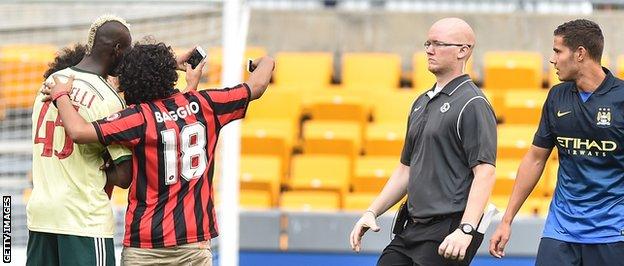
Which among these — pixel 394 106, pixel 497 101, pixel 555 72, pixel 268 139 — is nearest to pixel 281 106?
pixel 268 139

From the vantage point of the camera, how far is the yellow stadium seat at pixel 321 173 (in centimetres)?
978

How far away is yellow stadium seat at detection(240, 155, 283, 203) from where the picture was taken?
9.73 metres

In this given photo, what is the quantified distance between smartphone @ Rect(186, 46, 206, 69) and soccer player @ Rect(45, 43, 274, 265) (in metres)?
0.21

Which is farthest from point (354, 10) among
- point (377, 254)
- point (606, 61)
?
Result: point (377, 254)

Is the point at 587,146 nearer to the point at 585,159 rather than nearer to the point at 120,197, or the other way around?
the point at 585,159

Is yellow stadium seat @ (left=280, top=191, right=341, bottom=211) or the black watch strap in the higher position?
the black watch strap

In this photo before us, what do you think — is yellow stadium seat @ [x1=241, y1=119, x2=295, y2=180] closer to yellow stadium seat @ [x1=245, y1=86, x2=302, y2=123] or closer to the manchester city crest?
yellow stadium seat @ [x1=245, y1=86, x2=302, y2=123]

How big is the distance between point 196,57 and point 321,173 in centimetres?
474

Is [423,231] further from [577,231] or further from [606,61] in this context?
[606,61]

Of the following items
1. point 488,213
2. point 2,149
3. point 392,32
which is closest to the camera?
point 488,213

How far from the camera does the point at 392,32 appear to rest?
12.0 meters

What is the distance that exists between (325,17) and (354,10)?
0.99 ft

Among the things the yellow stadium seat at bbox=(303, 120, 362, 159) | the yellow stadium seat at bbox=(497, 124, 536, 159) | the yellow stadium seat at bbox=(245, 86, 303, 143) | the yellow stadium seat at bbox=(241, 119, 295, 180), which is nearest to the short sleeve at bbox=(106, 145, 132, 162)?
the yellow stadium seat at bbox=(241, 119, 295, 180)

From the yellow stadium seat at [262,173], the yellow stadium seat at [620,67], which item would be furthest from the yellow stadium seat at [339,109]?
the yellow stadium seat at [620,67]
